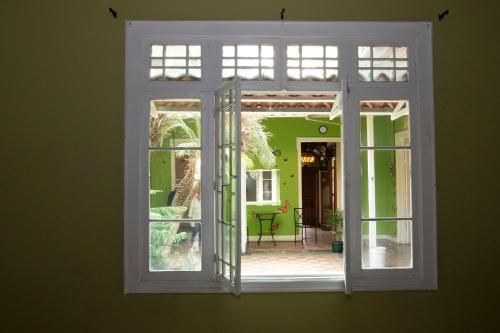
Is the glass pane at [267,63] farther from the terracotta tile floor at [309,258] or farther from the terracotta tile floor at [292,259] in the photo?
the terracotta tile floor at [292,259]

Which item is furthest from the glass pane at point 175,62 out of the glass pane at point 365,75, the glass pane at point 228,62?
the glass pane at point 365,75

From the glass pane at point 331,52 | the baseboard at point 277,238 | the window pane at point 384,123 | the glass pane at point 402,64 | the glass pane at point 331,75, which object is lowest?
the baseboard at point 277,238

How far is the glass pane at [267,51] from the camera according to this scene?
133 inches

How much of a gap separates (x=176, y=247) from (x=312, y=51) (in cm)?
180

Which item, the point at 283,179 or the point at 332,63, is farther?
the point at 283,179

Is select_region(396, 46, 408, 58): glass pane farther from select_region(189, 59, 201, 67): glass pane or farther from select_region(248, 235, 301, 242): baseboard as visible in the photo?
select_region(248, 235, 301, 242): baseboard

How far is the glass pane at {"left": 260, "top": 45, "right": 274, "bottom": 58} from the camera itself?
11.1 ft

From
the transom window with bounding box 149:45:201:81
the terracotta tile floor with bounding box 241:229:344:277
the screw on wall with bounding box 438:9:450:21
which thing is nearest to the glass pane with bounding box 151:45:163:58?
the transom window with bounding box 149:45:201:81

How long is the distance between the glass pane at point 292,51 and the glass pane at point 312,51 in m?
0.05

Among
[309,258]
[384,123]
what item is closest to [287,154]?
[309,258]

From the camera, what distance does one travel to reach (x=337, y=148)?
11312 mm

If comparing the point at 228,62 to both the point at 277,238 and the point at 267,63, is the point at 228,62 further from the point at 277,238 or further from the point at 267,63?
the point at 277,238

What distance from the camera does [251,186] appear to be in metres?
10.2

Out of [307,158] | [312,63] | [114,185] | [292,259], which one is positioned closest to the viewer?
[114,185]
